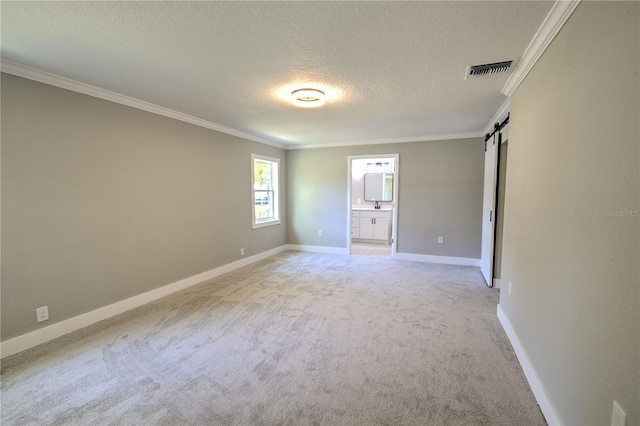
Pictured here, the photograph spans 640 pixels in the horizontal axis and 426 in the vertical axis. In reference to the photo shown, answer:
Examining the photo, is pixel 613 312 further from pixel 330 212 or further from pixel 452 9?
pixel 330 212

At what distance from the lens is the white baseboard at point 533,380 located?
1576mm

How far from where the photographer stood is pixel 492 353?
2.30 metres

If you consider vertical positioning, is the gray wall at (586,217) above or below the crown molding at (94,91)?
below

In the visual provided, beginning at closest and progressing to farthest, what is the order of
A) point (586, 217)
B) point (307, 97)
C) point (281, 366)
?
1. point (586, 217)
2. point (281, 366)
3. point (307, 97)

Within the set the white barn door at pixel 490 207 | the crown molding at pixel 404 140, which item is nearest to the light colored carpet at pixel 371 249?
the white barn door at pixel 490 207

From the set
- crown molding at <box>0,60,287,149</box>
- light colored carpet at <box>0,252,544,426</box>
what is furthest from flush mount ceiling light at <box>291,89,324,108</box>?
light colored carpet at <box>0,252,544,426</box>

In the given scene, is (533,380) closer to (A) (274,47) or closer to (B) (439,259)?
(A) (274,47)

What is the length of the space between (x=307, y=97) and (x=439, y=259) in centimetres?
396

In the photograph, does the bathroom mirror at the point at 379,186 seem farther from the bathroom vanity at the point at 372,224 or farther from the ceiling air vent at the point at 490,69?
the ceiling air vent at the point at 490,69

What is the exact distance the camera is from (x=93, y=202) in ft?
9.12

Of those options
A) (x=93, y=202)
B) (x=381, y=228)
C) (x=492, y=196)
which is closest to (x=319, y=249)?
(x=381, y=228)

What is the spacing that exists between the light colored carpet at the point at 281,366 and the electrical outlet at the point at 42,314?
0.90 feet

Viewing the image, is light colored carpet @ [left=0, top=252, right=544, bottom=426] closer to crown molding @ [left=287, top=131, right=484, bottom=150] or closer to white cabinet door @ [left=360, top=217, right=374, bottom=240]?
crown molding @ [left=287, top=131, right=484, bottom=150]

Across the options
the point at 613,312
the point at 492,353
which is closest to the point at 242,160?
the point at 492,353
